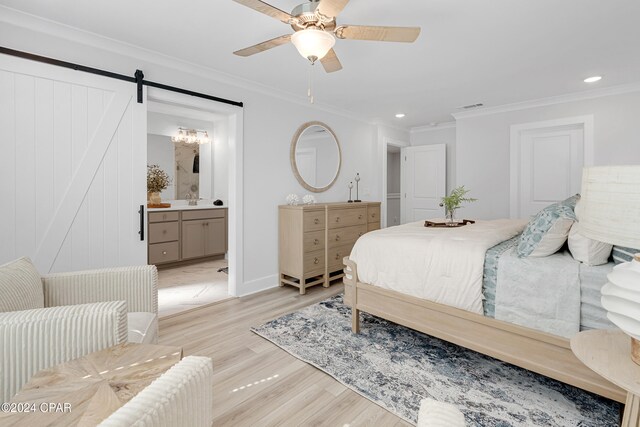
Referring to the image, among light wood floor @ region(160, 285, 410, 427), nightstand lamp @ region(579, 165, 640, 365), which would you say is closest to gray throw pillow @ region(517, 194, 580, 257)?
nightstand lamp @ region(579, 165, 640, 365)

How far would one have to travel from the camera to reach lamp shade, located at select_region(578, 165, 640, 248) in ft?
2.97

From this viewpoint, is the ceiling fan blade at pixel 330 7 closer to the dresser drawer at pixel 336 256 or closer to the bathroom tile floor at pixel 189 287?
the dresser drawer at pixel 336 256

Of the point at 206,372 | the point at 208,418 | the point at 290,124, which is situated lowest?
the point at 208,418

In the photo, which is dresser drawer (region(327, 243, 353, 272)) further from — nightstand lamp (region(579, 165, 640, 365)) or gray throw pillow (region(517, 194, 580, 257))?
nightstand lamp (region(579, 165, 640, 365))

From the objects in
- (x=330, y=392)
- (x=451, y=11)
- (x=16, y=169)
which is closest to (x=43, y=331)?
(x=330, y=392)

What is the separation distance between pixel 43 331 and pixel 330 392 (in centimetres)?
145

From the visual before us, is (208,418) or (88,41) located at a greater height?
(88,41)

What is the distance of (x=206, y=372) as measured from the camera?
3.26 ft

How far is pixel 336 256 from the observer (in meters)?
4.03

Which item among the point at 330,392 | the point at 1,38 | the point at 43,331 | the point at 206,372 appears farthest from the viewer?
the point at 1,38

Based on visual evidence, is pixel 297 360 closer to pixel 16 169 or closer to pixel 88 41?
pixel 16 169

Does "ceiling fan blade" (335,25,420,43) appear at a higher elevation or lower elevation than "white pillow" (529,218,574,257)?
higher

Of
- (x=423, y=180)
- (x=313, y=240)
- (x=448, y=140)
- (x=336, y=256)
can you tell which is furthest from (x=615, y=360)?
(x=448, y=140)

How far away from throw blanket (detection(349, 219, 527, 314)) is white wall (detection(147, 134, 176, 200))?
153 inches
